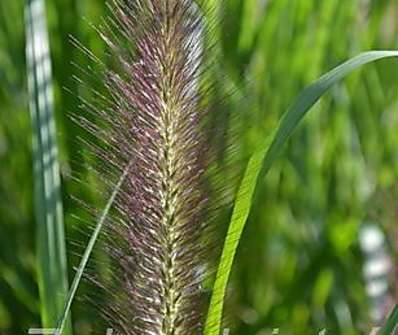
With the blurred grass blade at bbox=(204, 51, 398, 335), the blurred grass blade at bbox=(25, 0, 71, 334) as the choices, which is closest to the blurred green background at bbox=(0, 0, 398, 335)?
the blurred grass blade at bbox=(25, 0, 71, 334)

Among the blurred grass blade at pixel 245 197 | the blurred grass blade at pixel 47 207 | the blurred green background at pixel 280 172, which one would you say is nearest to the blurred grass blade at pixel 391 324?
the blurred grass blade at pixel 245 197

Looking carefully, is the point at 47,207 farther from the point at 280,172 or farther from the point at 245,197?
the point at 280,172

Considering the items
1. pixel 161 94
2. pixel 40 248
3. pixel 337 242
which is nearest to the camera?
pixel 161 94

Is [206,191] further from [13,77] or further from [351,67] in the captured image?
[13,77]

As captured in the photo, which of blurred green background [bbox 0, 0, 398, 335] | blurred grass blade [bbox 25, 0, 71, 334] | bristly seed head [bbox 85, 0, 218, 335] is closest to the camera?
bristly seed head [bbox 85, 0, 218, 335]

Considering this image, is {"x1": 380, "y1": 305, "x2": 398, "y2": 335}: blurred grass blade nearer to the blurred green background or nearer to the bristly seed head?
the bristly seed head

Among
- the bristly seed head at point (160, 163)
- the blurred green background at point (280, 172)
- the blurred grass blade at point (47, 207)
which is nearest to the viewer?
the bristly seed head at point (160, 163)

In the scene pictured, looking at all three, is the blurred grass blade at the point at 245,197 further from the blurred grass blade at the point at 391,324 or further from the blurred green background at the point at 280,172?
the blurred green background at the point at 280,172

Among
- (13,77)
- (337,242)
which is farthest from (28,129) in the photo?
(337,242)

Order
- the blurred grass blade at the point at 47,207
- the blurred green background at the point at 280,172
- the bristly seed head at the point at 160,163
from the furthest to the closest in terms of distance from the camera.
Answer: the blurred green background at the point at 280,172, the blurred grass blade at the point at 47,207, the bristly seed head at the point at 160,163
